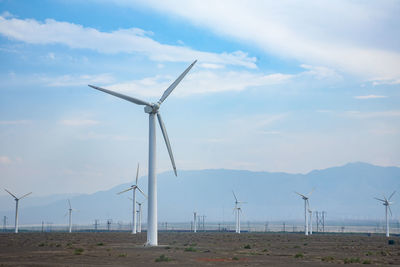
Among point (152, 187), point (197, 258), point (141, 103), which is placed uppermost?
point (141, 103)

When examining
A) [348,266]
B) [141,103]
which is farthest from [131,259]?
[141,103]

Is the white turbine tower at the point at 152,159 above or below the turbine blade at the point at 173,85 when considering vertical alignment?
below

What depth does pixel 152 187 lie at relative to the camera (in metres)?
70.2

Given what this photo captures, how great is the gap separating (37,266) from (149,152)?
29982 mm

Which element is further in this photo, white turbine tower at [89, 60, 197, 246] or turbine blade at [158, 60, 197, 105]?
turbine blade at [158, 60, 197, 105]

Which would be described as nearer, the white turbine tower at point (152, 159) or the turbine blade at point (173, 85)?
the white turbine tower at point (152, 159)

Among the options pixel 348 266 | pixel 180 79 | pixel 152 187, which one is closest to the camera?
pixel 348 266

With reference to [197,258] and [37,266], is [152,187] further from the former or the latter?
[37,266]

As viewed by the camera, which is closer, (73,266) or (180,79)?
(73,266)

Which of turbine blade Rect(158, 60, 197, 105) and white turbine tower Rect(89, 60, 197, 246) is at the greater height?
turbine blade Rect(158, 60, 197, 105)

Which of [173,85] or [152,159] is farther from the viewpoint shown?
[173,85]

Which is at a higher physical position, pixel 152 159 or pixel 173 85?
pixel 173 85

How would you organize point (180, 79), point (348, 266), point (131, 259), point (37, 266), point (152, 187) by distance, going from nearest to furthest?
point (37, 266) → point (348, 266) → point (131, 259) → point (152, 187) → point (180, 79)

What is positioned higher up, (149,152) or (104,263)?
(149,152)
